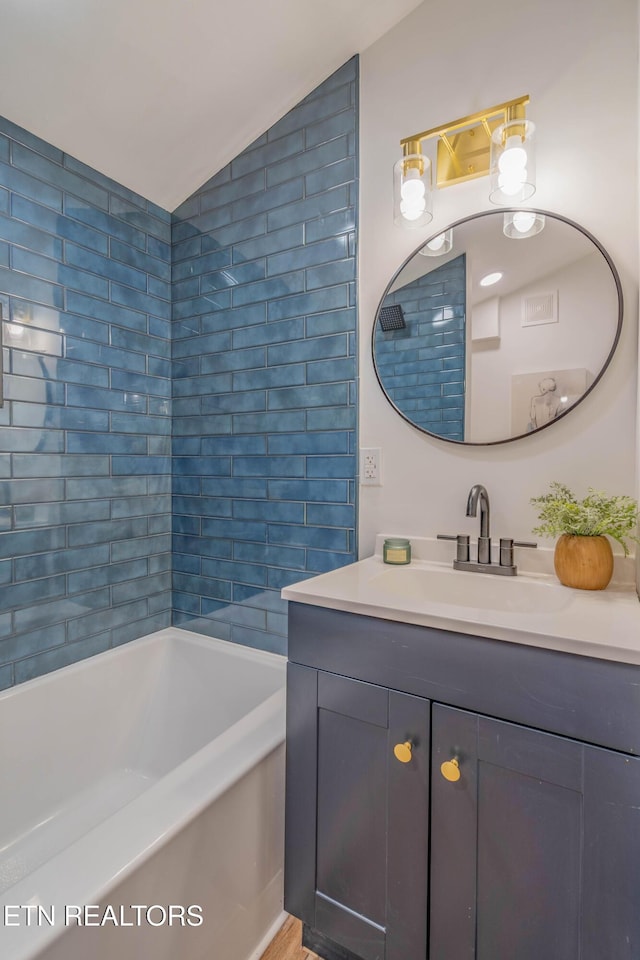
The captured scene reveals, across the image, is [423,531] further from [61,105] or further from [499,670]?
[61,105]

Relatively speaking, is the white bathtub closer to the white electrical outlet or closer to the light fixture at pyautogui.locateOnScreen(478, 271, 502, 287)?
the white electrical outlet

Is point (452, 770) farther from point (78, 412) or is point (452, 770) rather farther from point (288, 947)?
point (78, 412)

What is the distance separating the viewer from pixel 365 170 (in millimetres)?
1659

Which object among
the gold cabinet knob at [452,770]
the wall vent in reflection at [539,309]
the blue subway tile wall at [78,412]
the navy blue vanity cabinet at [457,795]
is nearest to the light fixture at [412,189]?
the wall vent in reflection at [539,309]

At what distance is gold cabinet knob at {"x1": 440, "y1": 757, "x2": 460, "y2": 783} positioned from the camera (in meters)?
0.97

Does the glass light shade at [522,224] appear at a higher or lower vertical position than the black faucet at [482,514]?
higher

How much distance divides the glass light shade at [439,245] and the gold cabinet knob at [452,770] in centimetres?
141

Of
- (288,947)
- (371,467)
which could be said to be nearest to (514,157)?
(371,467)

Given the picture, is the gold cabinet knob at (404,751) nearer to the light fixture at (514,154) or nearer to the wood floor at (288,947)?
the wood floor at (288,947)

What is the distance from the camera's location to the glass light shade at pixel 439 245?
150 cm

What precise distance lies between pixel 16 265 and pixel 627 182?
186cm

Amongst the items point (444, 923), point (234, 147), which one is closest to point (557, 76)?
point (234, 147)

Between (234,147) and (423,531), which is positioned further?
(234,147)

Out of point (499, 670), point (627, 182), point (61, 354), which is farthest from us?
point (61, 354)
